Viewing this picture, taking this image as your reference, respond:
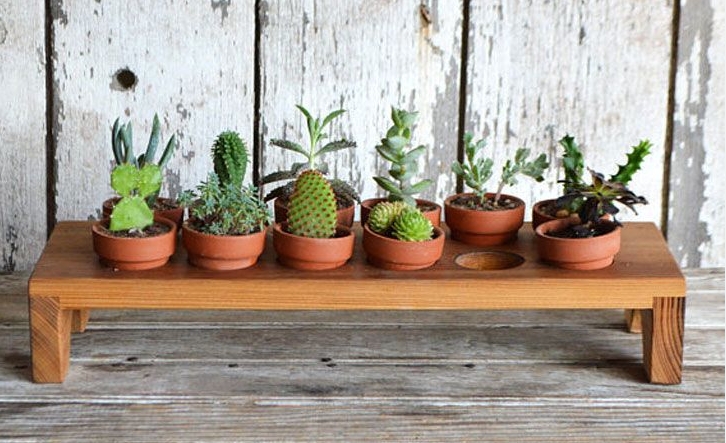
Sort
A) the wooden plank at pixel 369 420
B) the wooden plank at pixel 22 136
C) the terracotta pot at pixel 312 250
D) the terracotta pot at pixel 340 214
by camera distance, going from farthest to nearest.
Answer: the wooden plank at pixel 22 136 < the terracotta pot at pixel 340 214 < the terracotta pot at pixel 312 250 < the wooden plank at pixel 369 420

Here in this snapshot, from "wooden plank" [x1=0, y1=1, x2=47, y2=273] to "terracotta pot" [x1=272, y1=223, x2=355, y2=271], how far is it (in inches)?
17.6

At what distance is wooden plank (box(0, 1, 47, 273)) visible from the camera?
1469 millimetres

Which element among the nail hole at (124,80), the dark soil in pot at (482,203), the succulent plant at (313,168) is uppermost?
the nail hole at (124,80)

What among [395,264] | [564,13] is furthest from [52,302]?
[564,13]

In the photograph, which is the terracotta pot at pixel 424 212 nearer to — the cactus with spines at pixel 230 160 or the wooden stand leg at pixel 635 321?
the cactus with spines at pixel 230 160

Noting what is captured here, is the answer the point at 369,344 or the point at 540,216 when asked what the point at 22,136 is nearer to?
the point at 369,344

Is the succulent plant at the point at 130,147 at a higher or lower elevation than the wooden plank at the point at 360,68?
lower

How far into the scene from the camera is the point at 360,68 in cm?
150

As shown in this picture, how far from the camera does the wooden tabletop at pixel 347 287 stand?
1170 millimetres

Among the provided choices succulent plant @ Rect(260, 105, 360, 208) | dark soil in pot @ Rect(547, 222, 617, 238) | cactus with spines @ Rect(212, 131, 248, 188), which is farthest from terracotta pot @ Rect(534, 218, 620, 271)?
cactus with spines @ Rect(212, 131, 248, 188)

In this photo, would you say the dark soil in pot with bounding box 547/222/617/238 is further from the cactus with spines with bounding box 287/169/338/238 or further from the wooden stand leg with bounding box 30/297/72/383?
the wooden stand leg with bounding box 30/297/72/383

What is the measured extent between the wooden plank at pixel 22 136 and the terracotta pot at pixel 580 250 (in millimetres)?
664

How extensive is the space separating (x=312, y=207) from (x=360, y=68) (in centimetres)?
36

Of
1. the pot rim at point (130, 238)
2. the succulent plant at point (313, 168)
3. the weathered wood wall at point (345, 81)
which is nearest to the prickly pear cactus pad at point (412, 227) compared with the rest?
the succulent plant at point (313, 168)
